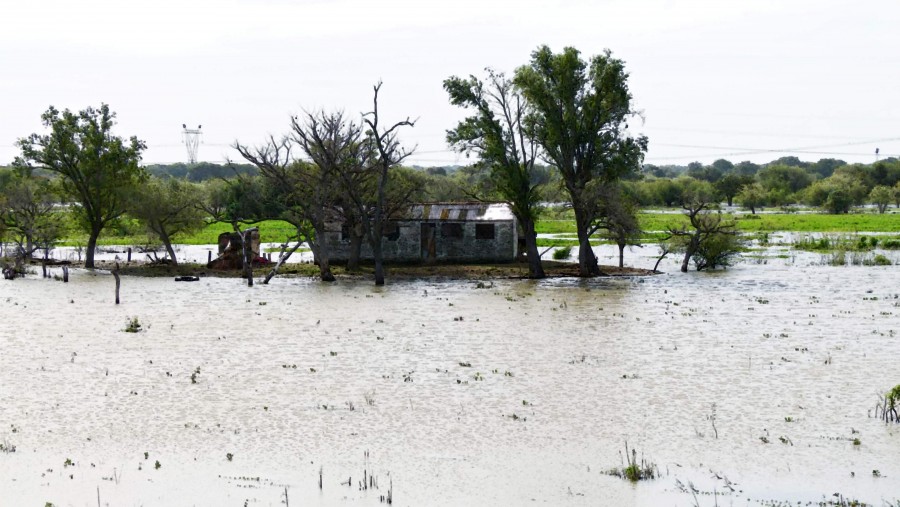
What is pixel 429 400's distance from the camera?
2253 cm

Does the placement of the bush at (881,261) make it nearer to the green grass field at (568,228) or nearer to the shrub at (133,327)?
the green grass field at (568,228)

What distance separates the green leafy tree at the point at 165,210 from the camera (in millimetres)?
58031

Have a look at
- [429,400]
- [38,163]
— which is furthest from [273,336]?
[38,163]

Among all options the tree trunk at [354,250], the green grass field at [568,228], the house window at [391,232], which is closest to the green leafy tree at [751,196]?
the green grass field at [568,228]

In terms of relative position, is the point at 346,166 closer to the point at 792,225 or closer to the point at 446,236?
the point at 446,236

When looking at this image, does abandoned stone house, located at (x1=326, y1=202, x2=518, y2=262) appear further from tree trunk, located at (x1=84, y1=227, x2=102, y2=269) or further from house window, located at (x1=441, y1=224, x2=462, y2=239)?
tree trunk, located at (x1=84, y1=227, x2=102, y2=269)

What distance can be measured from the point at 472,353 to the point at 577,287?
20328 mm

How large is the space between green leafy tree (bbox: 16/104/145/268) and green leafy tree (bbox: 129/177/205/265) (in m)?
1.29

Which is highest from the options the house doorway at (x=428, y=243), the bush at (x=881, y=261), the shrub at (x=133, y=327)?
the house doorway at (x=428, y=243)

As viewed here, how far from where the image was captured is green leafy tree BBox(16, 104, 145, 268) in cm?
5916

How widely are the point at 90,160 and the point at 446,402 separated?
143 ft

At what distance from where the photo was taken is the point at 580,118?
54.1 meters

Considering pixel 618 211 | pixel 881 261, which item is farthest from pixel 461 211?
pixel 881 261

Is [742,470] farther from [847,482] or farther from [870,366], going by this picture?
[870,366]
